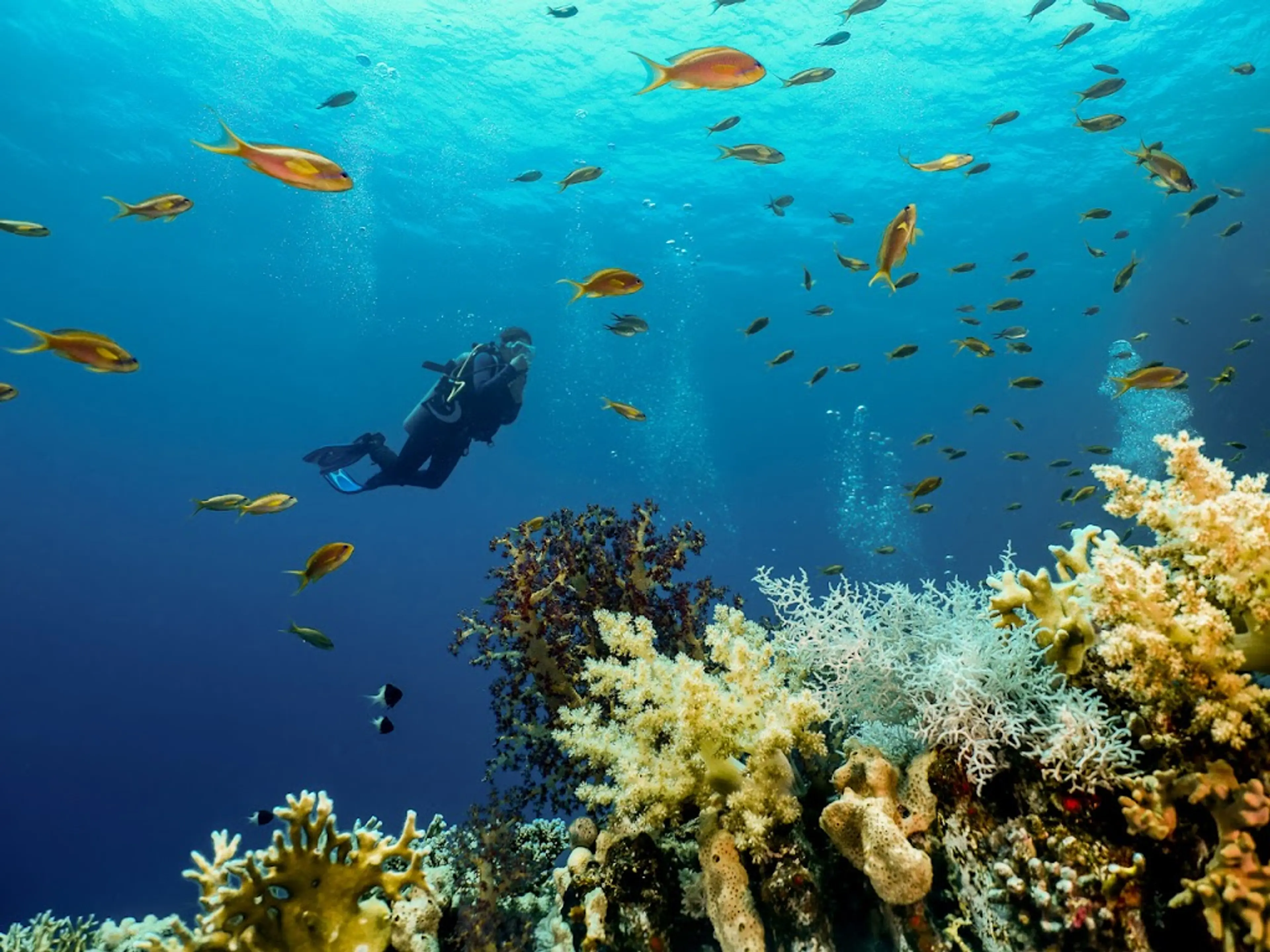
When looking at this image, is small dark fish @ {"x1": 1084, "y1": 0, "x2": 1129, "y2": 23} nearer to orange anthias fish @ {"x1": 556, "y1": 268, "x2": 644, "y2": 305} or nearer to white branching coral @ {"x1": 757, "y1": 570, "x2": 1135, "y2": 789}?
orange anthias fish @ {"x1": 556, "y1": 268, "x2": 644, "y2": 305}

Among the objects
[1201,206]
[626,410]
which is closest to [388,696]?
[626,410]

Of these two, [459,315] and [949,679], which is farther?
[459,315]

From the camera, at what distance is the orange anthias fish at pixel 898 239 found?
14.3 feet

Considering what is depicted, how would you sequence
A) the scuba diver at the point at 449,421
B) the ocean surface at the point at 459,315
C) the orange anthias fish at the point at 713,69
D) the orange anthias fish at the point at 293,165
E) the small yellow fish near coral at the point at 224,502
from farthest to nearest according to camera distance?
the ocean surface at the point at 459,315 → the scuba diver at the point at 449,421 → the small yellow fish near coral at the point at 224,502 → the orange anthias fish at the point at 713,69 → the orange anthias fish at the point at 293,165

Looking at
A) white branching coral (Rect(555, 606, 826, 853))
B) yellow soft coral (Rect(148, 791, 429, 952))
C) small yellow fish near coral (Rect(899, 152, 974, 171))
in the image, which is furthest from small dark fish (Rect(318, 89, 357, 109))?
yellow soft coral (Rect(148, 791, 429, 952))

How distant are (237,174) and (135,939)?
1485 inches

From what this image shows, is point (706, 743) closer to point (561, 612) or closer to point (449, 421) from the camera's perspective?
point (561, 612)

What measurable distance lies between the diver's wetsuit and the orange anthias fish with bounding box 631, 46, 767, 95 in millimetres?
6863

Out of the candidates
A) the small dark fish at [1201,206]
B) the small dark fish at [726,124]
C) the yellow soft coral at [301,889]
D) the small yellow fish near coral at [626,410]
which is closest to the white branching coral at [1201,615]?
the yellow soft coral at [301,889]

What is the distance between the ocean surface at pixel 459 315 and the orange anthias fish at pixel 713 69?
5.82 metres

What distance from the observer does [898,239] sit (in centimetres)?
444

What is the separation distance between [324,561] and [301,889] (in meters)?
2.85

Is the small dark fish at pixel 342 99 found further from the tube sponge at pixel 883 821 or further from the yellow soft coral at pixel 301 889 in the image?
the tube sponge at pixel 883 821

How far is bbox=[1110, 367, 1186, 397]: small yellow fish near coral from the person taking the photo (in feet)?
21.2
